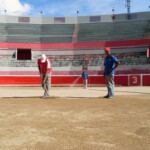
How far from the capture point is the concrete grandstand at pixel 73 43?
78.8 feet

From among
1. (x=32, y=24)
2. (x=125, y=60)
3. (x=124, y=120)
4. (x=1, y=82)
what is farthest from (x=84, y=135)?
(x=32, y=24)

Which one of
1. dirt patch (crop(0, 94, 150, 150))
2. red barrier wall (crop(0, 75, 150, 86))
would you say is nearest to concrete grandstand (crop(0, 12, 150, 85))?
red barrier wall (crop(0, 75, 150, 86))

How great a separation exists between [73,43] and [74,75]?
33.5 feet

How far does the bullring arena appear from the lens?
2.43 metres

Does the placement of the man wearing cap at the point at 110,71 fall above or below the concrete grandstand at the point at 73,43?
below

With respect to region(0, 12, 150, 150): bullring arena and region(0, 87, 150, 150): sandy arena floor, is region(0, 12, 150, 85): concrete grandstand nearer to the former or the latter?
region(0, 12, 150, 150): bullring arena

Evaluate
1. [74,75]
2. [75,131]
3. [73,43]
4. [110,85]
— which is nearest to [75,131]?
[75,131]

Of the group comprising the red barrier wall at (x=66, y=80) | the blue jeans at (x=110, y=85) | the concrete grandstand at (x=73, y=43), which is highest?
the concrete grandstand at (x=73, y=43)

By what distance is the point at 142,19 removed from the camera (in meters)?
29.2

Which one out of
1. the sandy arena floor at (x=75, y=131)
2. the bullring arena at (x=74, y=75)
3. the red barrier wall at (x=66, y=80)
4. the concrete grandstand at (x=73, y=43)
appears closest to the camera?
the sandy arena floor at (x=75, y=131)

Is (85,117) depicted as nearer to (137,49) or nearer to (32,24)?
(137,49)

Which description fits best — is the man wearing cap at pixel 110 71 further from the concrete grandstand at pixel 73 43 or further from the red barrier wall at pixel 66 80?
the concrete grandstand at pixel 73 43

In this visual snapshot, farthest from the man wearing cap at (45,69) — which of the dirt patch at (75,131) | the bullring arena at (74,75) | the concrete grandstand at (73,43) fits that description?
the concrete grandstand at (73,43)

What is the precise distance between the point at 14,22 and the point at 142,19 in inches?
800
